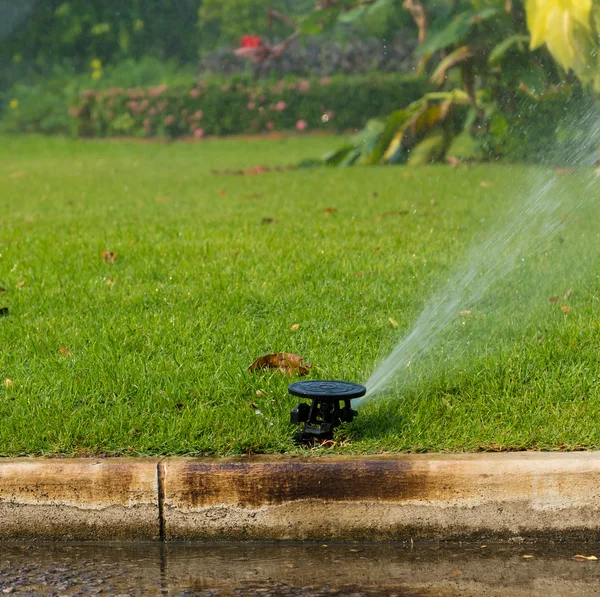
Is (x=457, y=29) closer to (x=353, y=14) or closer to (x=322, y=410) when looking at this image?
(x=353, y=14)

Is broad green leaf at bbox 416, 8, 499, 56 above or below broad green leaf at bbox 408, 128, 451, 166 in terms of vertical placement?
above

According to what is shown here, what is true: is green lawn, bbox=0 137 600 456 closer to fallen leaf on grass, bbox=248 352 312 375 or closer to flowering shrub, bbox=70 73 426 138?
fallen leaf on grass, bbox=248 352 312 375

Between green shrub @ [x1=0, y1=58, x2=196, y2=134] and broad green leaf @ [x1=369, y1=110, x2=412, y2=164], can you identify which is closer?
broad green leaf @ [x1=369, y1=110, x2=412, y2=164]

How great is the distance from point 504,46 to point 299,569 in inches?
344

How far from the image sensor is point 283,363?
4.27 meters

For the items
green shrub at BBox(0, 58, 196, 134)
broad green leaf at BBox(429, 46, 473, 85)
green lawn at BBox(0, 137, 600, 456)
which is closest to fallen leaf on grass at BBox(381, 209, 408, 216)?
green lawn at BBox(0, 137, 600, 456)

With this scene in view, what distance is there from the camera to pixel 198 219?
26.0ft

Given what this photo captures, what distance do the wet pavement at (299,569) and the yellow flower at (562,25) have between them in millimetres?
6943

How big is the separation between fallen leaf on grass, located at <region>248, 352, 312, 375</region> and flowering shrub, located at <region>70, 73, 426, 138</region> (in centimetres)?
1392

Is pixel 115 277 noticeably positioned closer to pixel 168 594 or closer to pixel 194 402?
pixel 194 402

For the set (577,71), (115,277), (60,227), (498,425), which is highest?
(577,71)

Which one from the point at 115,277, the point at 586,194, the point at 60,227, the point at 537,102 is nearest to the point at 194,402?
the point at 115,277

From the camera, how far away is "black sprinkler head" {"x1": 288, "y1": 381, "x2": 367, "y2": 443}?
3.57m

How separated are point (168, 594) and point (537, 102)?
9511 mm
